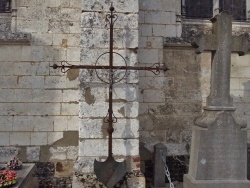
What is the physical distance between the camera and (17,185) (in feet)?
11.5

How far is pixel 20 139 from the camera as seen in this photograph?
205 inches

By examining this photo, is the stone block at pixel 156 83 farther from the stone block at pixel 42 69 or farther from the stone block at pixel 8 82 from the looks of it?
the stone block at pixel 8 82

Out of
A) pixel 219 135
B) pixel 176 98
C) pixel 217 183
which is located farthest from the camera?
pixel 176 98

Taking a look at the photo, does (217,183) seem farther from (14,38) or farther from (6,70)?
(14,38)

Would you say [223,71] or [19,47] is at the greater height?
[19,47]

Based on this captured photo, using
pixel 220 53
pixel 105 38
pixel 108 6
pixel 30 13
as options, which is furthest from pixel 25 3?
pixel 220 53

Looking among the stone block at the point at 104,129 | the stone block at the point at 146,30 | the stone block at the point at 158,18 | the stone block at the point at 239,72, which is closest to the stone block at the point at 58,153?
the stone block at the point at 104,129

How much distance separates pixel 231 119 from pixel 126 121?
145 cm

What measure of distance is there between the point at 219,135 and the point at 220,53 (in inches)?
45.6

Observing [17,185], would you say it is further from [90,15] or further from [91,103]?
[90,15]

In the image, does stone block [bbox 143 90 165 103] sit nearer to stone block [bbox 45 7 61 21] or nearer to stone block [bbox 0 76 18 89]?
stone block [bbox 45 7 61 21]

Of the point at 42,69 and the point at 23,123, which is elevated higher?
the point at 42,69

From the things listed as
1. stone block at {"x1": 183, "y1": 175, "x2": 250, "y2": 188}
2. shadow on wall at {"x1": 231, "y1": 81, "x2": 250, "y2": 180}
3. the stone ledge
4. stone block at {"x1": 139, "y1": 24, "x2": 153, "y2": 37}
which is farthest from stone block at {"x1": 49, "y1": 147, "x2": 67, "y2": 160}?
shadow on wall at {"x1": 231, "y1": 81, "x2": 250, "y2": 180}

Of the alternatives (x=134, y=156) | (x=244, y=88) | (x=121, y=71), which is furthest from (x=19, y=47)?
(x=244, y=88)
